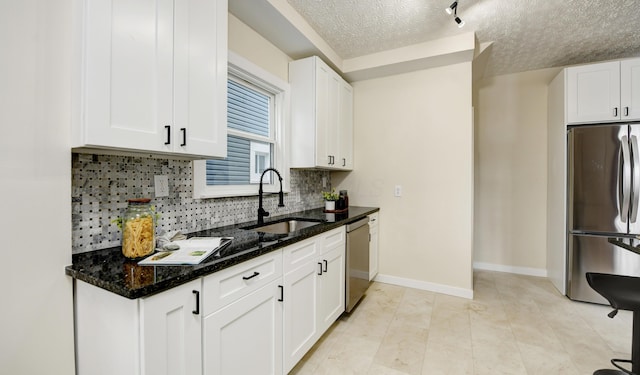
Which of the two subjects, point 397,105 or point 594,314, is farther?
point 397,105

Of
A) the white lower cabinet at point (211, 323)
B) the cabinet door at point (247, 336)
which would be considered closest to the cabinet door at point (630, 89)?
the white lower cabinet at point (211, 323)

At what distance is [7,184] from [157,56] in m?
0.72

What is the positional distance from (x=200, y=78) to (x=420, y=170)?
8.13ft

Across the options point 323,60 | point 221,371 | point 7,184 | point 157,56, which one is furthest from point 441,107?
point 7,184

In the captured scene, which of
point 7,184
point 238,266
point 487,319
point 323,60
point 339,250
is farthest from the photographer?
point 323,60

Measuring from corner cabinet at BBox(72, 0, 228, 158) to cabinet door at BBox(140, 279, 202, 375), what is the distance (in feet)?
2.05

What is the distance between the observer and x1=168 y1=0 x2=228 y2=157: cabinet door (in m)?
1.31

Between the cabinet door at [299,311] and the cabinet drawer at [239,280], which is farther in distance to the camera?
the cabinet door at [299,311]

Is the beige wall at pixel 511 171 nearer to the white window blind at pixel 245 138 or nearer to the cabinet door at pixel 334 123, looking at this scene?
the cabinet door at pixel 334 123

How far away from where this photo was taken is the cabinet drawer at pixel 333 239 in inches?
80.4

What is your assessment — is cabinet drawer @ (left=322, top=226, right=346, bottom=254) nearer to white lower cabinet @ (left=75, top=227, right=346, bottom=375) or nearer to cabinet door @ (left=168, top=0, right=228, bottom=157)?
white lower cabinet @ (left=75, top=227, right=346, bottom=375)

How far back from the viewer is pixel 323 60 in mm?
2879

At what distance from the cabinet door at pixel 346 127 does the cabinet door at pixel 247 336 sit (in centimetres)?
193

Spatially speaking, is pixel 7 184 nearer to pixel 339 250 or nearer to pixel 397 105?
pixel 339 250
